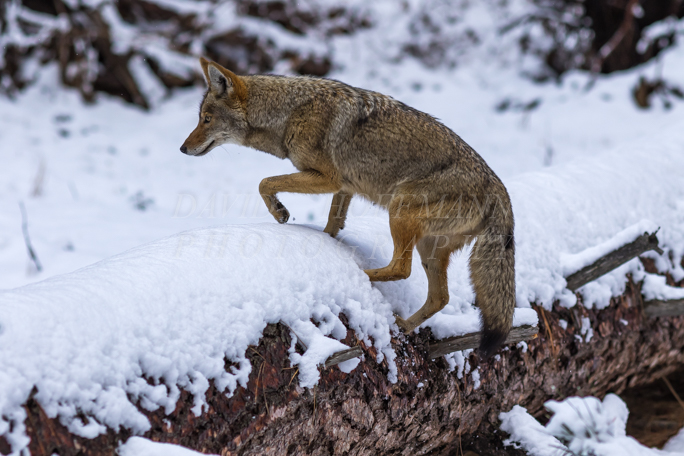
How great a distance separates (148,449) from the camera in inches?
69.9

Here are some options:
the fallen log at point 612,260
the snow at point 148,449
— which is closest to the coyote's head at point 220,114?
the snow at point 148,449

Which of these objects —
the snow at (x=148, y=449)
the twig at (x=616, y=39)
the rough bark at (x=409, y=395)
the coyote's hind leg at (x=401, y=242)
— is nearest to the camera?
the snow at (x=148, y=449)

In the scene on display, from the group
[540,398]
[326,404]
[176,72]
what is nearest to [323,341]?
[326,404]

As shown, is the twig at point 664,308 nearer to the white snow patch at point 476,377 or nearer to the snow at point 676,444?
the snow at point 676,444

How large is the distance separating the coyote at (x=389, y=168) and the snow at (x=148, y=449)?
51.8 inches

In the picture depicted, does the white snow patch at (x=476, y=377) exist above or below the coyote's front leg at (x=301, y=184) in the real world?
below

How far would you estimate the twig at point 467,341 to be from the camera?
2.72 meters

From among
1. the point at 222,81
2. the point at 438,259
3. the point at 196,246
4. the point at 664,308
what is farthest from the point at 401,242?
the point at 664,308

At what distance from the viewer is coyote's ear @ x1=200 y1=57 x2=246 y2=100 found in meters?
3.38

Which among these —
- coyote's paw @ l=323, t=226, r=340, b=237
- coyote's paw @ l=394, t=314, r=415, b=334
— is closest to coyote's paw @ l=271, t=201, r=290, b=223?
coyote's paw @ l=323, t=226, r=340, b=237

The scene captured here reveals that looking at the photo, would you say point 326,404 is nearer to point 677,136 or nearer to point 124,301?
point 124,301

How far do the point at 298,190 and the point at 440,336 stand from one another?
3.76ft

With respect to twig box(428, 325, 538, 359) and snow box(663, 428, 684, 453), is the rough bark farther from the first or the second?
snow box(663, 428, 684, 453)

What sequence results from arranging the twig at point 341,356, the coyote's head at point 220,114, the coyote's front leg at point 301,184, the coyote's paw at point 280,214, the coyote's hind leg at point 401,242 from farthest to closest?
the coyote's head at point 220,114 → the coyote's paw at point 280,214 → the coyote's front leg at point 301,184 → the coyote's hind leg at point 401,242 → the twig at point 341,356
